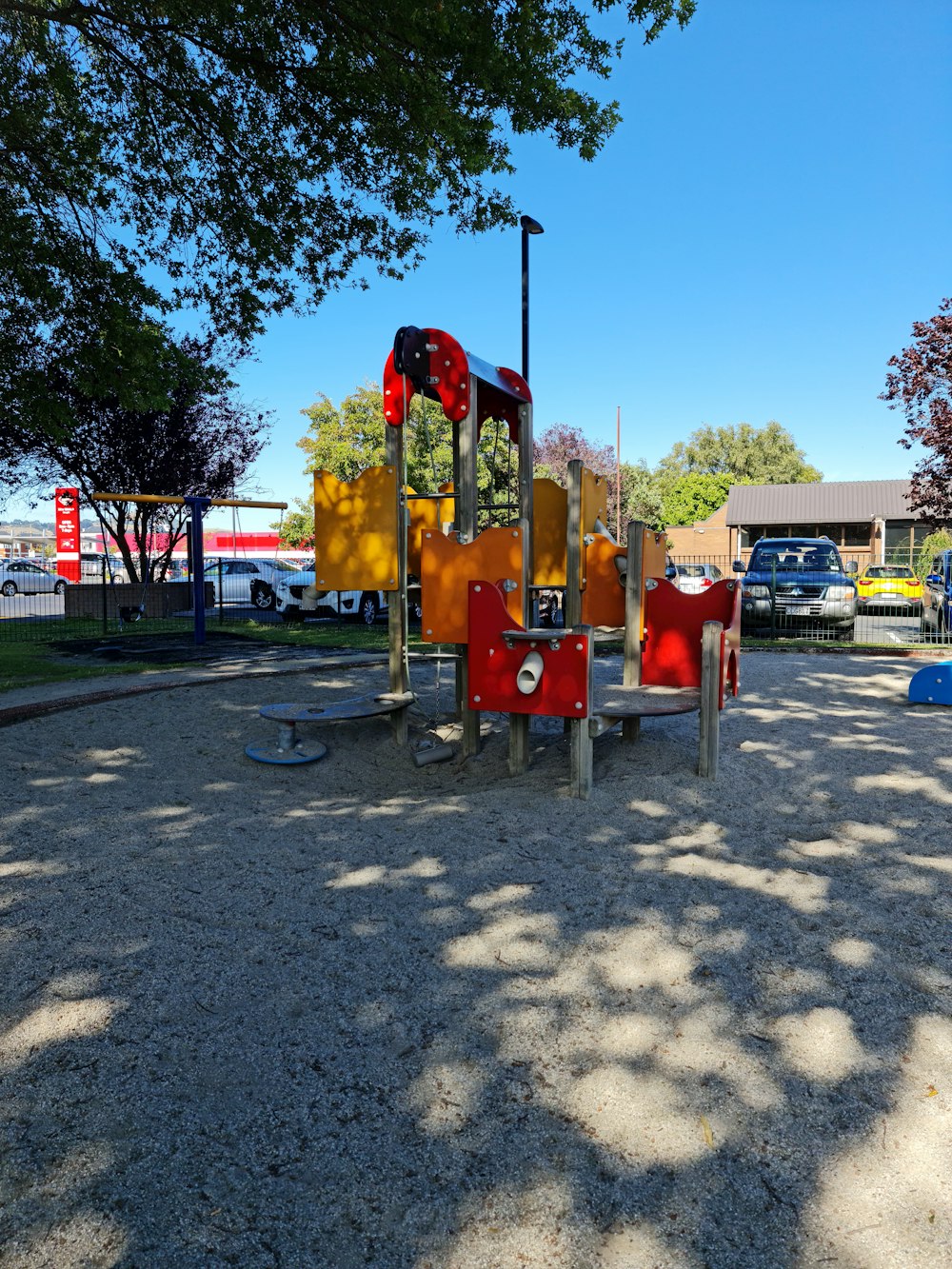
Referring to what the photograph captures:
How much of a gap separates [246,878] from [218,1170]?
1.79m

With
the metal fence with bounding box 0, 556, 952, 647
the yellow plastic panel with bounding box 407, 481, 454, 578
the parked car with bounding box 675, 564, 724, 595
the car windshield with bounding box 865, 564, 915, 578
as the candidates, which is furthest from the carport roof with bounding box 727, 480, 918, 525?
the yellow plastic panel with bounding box 407, 481, 454, 578

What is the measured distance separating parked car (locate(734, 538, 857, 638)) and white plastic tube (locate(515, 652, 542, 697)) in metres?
12.0

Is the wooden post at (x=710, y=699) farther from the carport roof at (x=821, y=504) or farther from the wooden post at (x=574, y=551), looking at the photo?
the carport roof at (x=821, y=504)

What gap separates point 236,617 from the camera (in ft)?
73.2

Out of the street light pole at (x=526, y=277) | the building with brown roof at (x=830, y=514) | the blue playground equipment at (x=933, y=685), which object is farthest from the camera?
the building with brown roof at (x=830, y=514)

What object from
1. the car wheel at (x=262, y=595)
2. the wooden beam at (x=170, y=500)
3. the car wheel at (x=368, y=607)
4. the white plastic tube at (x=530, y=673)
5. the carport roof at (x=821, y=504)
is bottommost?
the white plastic tube at (x=530, y=673)

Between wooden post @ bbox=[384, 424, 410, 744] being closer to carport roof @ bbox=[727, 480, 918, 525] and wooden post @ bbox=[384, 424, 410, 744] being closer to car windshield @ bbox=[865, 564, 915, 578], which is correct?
car windshield @ bbox=[865, 564, 915, 578]

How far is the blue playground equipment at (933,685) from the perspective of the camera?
7.67m

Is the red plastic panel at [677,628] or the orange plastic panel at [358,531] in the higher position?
the orange plastic panel at [358,531]

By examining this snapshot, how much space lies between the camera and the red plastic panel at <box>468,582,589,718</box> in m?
4.83

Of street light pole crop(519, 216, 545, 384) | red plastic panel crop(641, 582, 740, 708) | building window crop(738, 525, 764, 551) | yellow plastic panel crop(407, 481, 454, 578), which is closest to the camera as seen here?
red plastic panel crop(641, 582, 740, 708)

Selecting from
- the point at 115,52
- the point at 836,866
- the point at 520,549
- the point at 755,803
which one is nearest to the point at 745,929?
the point at 836,866

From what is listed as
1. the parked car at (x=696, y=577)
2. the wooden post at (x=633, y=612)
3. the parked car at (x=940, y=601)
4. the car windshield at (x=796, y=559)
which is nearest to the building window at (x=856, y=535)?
the parked car at (x=696, y=577)

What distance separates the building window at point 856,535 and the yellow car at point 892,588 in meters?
29.0
